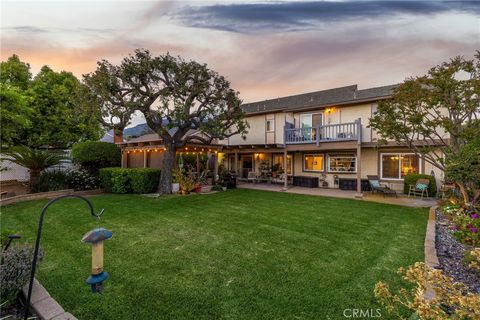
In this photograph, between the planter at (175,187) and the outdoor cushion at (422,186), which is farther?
the planter at (175,187)

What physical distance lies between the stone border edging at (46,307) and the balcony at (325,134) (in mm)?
12105

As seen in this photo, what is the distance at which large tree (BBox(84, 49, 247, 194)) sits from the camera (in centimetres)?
940

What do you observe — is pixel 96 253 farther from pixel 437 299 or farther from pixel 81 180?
pixel 81 180

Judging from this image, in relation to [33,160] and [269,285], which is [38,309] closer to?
[269,285]

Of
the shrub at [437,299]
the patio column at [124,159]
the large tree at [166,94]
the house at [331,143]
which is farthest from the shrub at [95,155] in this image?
the shrub at [437,299]

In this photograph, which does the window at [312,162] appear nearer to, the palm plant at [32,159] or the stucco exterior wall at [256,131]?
the stucco exterior wall at [256,131]

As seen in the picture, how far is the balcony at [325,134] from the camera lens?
12195 millimetres

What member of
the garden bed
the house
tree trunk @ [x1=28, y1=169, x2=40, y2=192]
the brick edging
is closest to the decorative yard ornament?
the brick edging

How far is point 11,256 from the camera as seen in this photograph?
2.72 metres

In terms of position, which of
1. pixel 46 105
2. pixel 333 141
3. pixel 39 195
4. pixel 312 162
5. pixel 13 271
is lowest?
pixel 39 195

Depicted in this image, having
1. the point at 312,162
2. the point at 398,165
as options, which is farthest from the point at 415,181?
the point at 312,162

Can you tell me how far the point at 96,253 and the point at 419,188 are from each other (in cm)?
1316

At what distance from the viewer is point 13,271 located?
2.59 meters

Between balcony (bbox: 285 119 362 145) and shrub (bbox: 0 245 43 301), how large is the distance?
12.2 m
